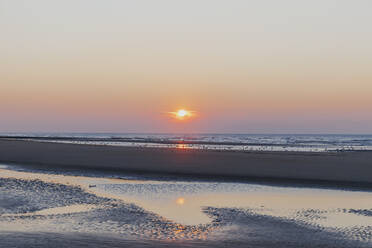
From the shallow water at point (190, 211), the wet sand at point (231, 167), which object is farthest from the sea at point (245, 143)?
the shallow water at point (190, 211)

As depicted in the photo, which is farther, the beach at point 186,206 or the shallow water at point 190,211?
the shallow water at point 190,211

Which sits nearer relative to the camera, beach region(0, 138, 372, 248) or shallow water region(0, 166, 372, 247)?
beach region(0, 138, 372, 248)

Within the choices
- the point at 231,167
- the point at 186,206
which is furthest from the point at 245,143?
the point at 186,206

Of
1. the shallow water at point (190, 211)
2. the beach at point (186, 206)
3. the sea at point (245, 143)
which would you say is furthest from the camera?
the sea at point (245, 143)

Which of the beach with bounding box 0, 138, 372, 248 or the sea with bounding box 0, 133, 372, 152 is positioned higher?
the sea with bounding box 0, 133, 372, 152

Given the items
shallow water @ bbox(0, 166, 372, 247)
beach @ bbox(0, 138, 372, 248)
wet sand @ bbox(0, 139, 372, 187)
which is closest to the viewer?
beach @ bbox(0, 138, 372, 248)

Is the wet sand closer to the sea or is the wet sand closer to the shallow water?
the shallow water

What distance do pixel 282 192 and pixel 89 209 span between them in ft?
30.4

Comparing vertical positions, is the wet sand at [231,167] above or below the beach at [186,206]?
above

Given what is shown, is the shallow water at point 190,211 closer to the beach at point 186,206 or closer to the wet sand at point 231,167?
the beach at point 186,206

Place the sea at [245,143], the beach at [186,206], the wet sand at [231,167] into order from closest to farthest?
the beach at [186,206], the wet sand at [231,167], the sea at [245,143]

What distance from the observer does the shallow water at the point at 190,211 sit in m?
11.7

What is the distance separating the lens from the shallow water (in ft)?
38.3

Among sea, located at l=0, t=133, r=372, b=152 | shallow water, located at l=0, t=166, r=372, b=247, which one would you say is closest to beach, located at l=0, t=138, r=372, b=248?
shallow water, located at l=0, t=166, r=372, b=247
